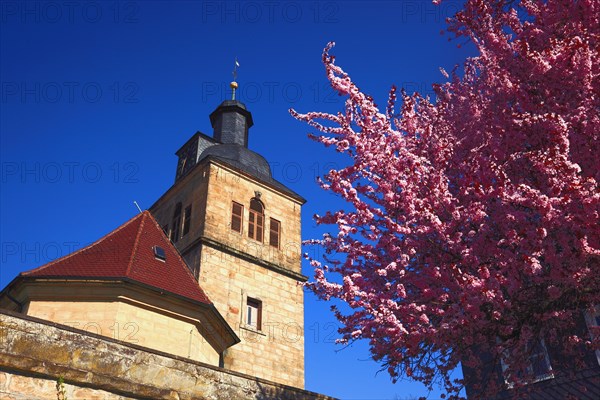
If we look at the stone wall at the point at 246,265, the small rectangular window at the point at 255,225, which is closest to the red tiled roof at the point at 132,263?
the stone wall at the point at 246,265

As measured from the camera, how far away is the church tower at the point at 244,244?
1806cm

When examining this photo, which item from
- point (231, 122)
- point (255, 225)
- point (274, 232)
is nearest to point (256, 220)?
point (255, 225)

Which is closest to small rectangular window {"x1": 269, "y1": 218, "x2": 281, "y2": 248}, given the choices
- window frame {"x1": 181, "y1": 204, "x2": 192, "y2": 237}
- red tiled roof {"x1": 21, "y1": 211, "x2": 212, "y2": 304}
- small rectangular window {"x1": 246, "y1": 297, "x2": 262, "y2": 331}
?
small rectangular window {"x1": 246, "y1": 297, "x2": 262, "y2": 331}

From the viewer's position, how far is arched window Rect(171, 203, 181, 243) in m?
21.0

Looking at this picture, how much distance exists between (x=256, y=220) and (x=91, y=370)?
14006 millimetres

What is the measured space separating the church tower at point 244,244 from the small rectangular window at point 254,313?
0.04m

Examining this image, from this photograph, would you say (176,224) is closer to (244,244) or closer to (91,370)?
(244,244)

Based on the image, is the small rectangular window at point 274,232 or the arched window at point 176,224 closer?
the arched window at point 176,224

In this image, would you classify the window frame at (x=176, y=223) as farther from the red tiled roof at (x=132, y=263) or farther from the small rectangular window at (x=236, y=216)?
the red tiled roof at (x=132, y=263)

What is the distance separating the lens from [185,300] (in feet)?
43.3

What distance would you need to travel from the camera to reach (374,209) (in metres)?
6.92

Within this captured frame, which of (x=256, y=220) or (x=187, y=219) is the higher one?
(x=256, y=220)

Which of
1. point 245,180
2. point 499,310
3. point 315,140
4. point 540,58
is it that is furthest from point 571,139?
point 245,180

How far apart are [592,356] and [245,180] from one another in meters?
14.4
